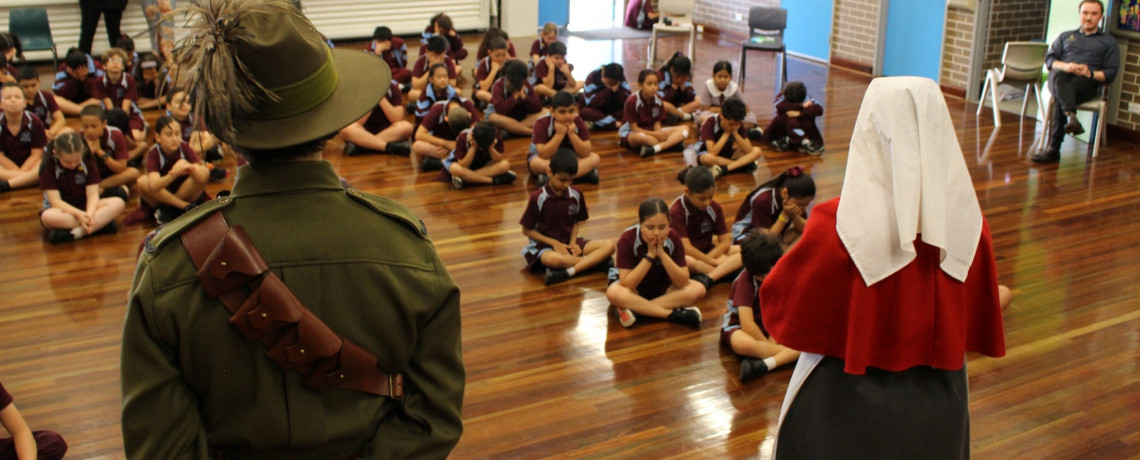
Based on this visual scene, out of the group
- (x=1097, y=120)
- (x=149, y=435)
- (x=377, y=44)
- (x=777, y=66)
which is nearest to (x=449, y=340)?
(x=149, y=435)

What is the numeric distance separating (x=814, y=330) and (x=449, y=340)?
0.97 metres

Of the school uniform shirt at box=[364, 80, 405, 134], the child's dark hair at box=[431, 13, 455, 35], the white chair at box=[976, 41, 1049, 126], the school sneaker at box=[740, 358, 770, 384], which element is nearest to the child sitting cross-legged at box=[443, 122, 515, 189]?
the school uniform shirt at box=[364, 80, 405, 134]

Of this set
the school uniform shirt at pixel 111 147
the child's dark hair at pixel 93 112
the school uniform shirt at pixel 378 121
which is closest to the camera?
the child's dark hair at pixel 93 112

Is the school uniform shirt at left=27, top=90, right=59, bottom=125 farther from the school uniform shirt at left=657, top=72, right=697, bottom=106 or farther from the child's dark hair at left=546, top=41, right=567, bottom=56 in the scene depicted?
the school uniform shirt at left=657, top=72, right=697, bottom=106

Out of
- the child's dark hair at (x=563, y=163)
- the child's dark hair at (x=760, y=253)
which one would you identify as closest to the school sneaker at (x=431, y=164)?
the child's dark hair at (x=563, y=163)

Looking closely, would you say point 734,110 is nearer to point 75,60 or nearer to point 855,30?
point 855,30

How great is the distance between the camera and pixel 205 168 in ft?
18.5

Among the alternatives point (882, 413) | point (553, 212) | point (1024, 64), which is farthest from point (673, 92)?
point (882, 413)

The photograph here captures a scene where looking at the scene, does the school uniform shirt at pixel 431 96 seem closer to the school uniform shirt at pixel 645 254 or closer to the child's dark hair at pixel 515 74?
the child's dark hair at pixel 515 74

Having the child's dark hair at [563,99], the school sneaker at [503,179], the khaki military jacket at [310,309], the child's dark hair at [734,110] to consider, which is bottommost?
the school sneaker at [503,179]

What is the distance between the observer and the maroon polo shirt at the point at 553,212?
4.94m

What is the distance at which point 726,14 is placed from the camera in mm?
11719

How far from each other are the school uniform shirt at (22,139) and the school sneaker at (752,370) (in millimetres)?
4865

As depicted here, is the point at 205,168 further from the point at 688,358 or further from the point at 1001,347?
the point at 1001,347
